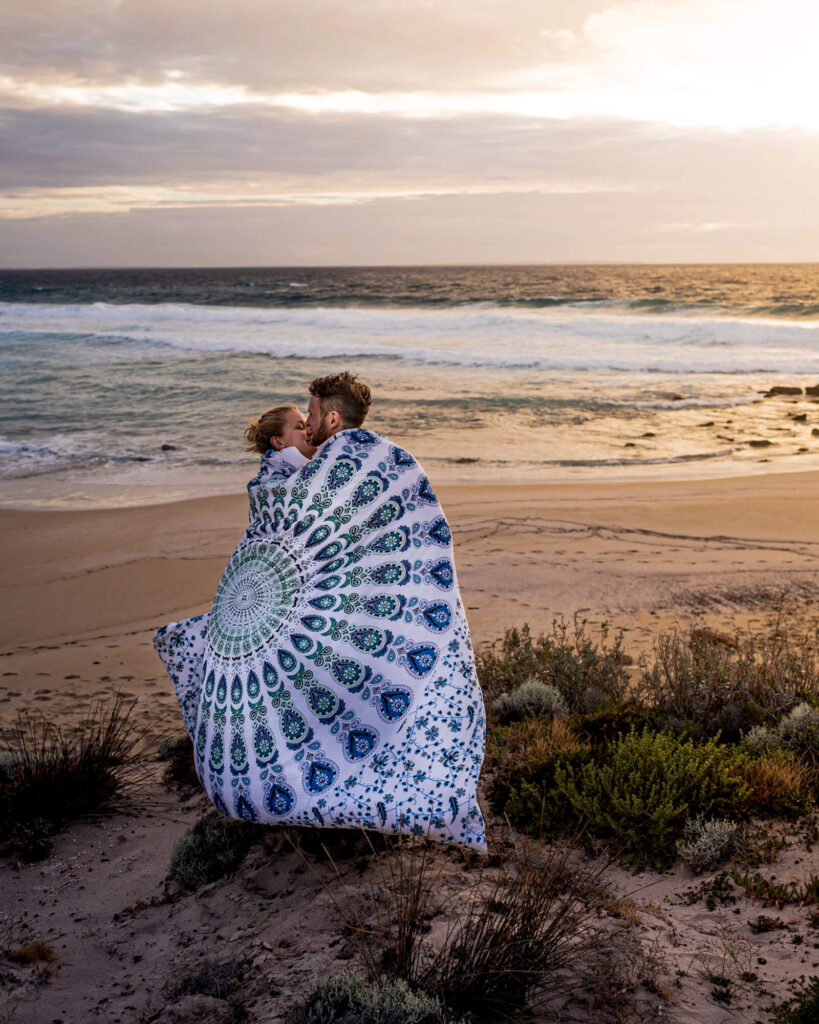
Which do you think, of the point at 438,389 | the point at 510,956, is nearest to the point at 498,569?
the point at 510,956

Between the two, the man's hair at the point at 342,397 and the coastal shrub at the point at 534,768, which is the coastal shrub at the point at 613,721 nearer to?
the coastal shrub at the point at 534,768

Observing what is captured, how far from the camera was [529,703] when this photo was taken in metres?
5.20

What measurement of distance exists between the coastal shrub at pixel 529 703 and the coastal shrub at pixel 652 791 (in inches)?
34.7

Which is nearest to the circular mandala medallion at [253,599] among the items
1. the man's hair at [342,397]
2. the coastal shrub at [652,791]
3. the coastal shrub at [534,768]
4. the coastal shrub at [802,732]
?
the man's hair at [342,397]

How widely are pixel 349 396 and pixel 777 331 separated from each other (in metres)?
34.6

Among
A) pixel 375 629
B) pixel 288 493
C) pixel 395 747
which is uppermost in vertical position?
pixel 288 493

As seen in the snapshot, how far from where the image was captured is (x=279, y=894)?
3.54 metres

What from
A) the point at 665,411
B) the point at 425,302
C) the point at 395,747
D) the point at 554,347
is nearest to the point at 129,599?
the point at 395,747

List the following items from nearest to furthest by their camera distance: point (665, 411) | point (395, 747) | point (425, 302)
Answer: point (395, 747) < point (665, 411) < point (425, 302)

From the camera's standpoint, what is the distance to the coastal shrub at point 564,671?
5358mm

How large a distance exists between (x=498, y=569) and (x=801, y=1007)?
20.0 ft

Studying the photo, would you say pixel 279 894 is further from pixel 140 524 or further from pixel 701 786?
pixel 140 524

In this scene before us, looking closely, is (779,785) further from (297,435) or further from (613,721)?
(297,435)

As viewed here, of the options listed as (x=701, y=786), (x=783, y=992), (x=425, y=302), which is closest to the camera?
(x=783, y=992)
